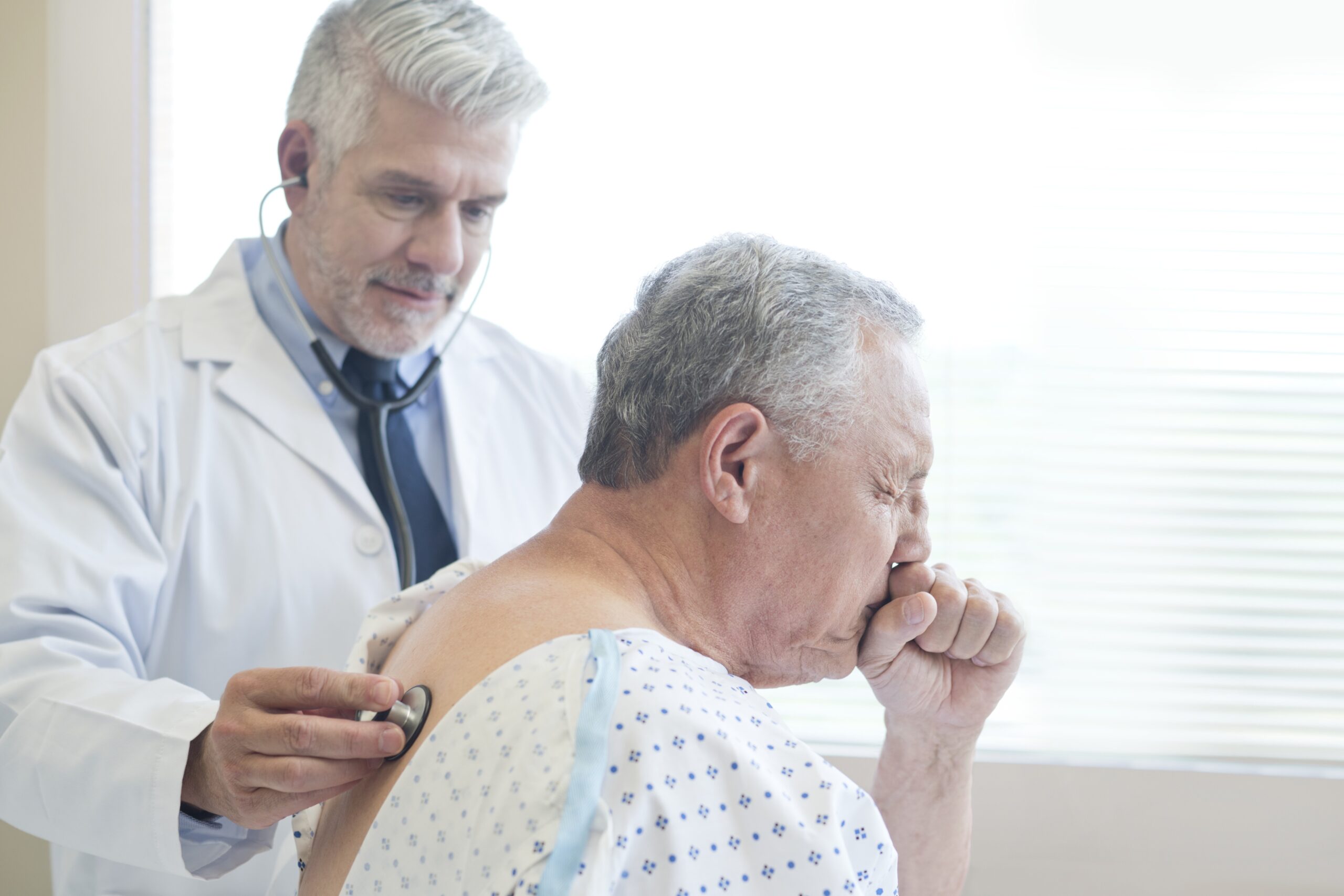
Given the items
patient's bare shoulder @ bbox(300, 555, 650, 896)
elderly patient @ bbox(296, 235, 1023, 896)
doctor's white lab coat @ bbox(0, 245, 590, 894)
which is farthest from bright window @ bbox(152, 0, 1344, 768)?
patient's bare shoulder @ bbox(300, 555, 650, 896)

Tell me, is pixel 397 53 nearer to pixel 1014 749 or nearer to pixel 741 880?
pixel 741 880

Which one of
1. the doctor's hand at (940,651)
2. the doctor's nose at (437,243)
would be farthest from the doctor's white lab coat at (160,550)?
the doctor's hand at (940,651)

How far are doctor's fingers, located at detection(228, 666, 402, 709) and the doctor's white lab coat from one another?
8.0 inches

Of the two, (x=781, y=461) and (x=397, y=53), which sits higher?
(x=397, y=53)

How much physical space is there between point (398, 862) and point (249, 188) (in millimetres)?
1495

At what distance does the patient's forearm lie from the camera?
121cm

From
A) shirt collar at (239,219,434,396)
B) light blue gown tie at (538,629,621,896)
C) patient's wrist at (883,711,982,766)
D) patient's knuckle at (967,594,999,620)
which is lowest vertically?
patient's wrist at (883,711,982,766)

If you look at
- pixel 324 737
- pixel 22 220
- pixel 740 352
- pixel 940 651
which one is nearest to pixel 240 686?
pixel 324 737

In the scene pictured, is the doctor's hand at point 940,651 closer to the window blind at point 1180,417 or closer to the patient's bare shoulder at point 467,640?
the patient's bare shoulder at point 467,640

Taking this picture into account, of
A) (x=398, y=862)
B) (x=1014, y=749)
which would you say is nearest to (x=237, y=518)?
(x=398, y=862)

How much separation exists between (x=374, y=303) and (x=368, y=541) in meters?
0.34

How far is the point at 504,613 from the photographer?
2.49 feet

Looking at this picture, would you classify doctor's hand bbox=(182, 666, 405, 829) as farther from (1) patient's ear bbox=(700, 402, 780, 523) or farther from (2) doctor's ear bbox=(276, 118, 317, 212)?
(2) doctor's ear bbox=(276, 118, 317, 212)

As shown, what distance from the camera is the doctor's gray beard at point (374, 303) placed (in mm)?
1381
